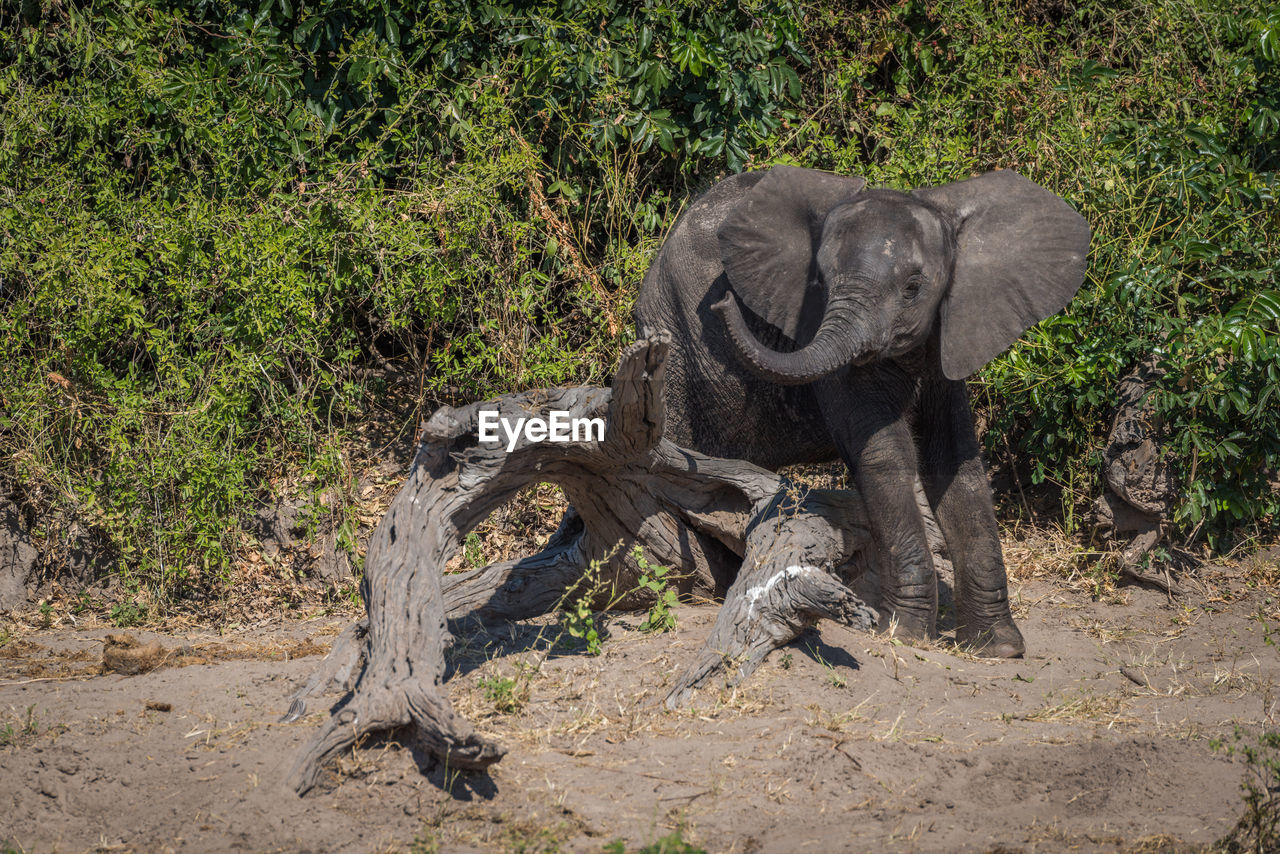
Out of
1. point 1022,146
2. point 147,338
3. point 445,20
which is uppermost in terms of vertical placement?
point 445,20

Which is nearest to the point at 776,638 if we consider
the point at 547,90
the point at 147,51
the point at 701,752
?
the point at 701,752

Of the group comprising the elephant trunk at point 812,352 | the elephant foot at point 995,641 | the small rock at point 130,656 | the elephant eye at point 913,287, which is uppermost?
the elephant eye at point 913,287

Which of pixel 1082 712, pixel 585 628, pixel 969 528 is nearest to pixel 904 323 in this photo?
pixel 969 528

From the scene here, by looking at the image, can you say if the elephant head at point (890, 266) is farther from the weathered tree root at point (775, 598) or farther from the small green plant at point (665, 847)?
the small green plant at point (665, 847)

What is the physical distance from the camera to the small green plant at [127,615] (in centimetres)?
686

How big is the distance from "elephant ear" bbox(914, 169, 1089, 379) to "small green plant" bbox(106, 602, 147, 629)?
4.58 metres

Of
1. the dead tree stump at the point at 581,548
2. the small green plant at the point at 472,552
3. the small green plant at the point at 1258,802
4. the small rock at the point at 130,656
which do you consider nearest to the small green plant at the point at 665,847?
the dead tree stump at the point at 581,548

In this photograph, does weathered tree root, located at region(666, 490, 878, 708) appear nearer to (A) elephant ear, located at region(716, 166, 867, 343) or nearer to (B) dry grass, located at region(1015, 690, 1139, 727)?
(B) dry grass, located at region(1015, 690, 1139, 727)

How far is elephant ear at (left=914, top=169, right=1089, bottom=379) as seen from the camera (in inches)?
230

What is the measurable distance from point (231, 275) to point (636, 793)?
4420 millimetres

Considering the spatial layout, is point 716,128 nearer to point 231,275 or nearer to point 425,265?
point 425,265

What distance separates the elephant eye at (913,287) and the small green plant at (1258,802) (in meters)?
2.30

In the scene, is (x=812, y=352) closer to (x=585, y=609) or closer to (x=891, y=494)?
(x=891, y=494)

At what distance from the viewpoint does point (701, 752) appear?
4539 millimetres
